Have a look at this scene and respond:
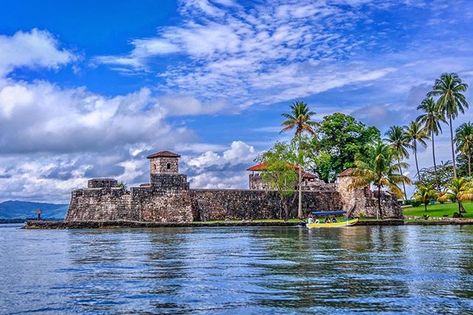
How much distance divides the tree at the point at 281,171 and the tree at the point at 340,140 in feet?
33.1

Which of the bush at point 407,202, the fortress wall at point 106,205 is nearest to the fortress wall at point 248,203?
the fortress wall at point 106,205

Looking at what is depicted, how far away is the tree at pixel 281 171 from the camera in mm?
58281

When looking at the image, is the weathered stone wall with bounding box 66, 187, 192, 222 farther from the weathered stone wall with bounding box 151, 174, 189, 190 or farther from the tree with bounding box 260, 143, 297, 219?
the tree with bounding box 260, 143, 297, 219

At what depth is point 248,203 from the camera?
59.1m

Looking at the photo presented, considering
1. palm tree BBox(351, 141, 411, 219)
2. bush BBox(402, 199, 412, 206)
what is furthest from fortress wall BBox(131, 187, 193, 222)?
bush BBox(402, 199, 412, 206)

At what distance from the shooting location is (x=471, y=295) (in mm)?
11258

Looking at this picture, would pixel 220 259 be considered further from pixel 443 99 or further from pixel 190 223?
pixel 443 99

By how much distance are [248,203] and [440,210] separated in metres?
18.4

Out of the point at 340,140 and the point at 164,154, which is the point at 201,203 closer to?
the point at 164,154

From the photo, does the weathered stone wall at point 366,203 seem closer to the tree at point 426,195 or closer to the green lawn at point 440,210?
the green lawn at point 440,210

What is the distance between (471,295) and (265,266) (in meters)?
6.43

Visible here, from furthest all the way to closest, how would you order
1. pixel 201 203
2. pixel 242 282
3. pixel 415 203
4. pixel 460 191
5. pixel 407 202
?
1. pixel 407 202
2. pixel 415 203
3. pixel 201 203
4. pixel 460 191
5. pixel 242 282

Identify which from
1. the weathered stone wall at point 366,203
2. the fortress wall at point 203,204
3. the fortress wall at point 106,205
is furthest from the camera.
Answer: the weathered stone wall at point 366,203

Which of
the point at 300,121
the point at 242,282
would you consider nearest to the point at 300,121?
the point at 300,121
